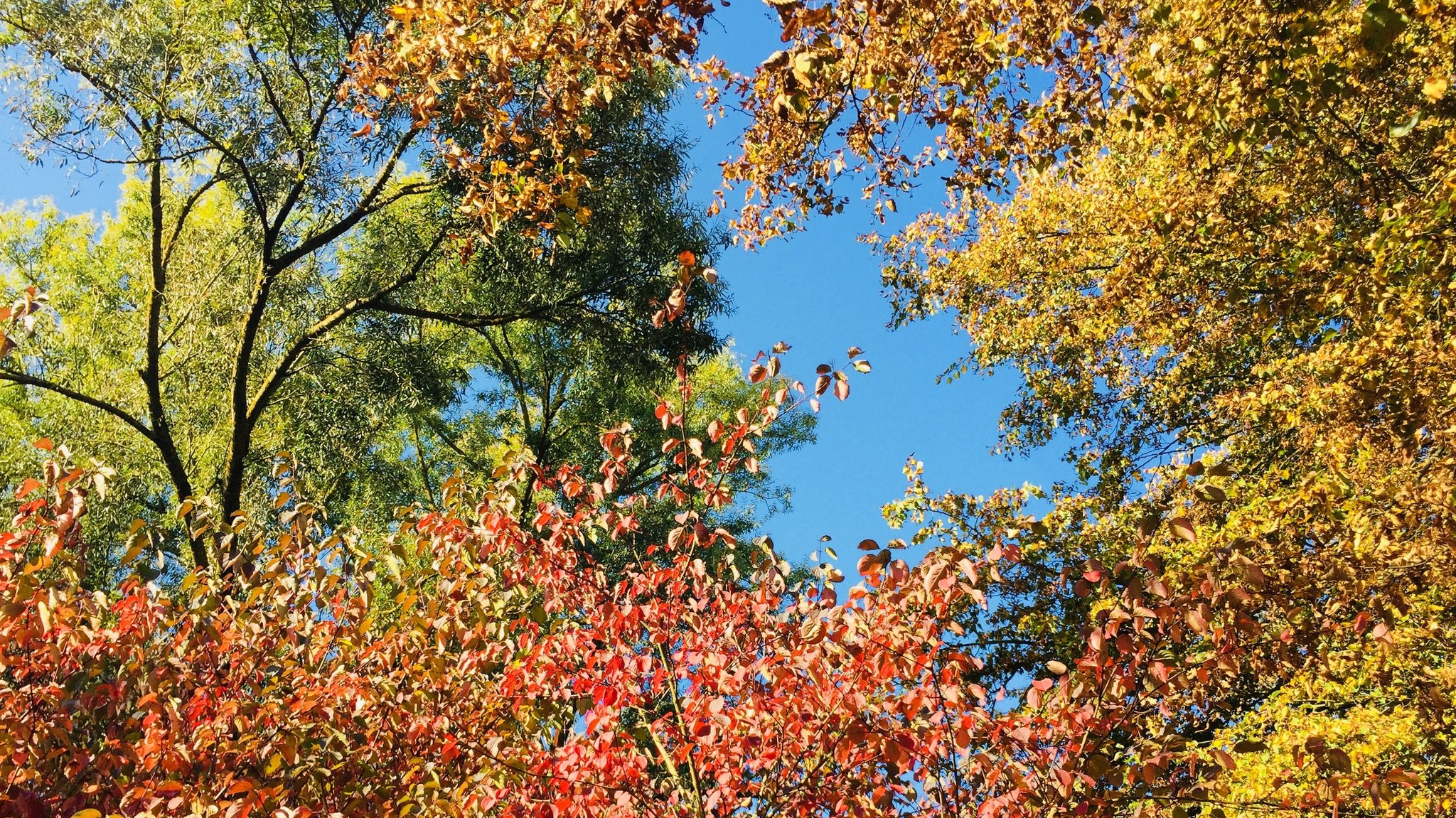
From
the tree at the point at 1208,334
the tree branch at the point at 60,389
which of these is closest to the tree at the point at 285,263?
the tree branch at the point at 60,389

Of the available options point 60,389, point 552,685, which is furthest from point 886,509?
point 60,389

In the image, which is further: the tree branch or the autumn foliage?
the tree branch

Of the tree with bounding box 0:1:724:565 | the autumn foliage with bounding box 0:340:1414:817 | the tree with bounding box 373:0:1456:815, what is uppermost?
the tree with bounding box 0:1:724:565

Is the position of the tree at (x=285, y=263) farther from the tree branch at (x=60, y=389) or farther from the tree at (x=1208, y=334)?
the tree at (x=1208, y=334)

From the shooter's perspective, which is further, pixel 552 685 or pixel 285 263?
pixel 285 263

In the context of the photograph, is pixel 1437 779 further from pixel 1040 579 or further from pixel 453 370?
pixel 453 370

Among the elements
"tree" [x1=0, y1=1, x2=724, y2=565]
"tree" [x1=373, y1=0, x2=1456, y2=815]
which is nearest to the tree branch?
"tree" [x1=0, y1=1, x2=724, y2=565]

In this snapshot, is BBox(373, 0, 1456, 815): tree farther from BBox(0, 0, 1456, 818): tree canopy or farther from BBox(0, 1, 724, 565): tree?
BBox(0, 1, 724, 565): tree

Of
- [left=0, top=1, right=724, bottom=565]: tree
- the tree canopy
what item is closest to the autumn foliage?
the tree canopy

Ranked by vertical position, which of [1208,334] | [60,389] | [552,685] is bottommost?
[552,685]

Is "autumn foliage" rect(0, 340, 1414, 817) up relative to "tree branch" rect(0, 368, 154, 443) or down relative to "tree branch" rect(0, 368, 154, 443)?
down

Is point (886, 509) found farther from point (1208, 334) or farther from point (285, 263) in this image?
point (285, 263)

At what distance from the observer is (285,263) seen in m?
11.6

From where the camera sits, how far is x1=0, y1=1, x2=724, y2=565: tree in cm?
1065
